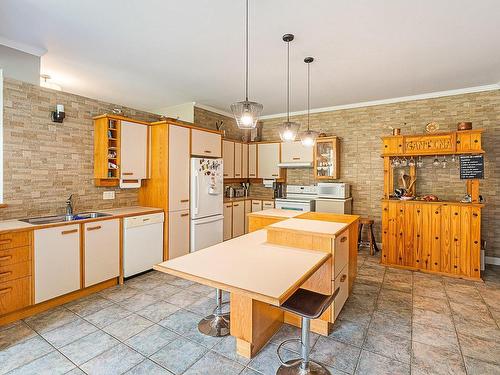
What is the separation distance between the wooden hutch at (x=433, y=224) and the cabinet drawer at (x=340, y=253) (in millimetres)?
1821

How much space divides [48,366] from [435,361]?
9.30 feet

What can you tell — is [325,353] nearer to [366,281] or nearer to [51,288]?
[366,281]

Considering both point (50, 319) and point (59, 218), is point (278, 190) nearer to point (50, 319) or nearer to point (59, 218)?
point (59, 218)

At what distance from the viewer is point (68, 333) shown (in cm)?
236

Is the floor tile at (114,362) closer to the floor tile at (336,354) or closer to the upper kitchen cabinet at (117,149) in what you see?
the floor tile at (336,354)

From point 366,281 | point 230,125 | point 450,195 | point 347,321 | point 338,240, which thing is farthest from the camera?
point 230,125

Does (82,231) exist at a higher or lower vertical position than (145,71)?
lower

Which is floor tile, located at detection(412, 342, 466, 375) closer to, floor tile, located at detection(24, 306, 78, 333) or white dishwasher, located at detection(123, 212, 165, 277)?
floor tile, located at detection(24, 306, 78, 333)

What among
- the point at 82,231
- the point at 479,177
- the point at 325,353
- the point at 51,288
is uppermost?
the point at 479,177

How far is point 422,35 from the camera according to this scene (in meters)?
2.66

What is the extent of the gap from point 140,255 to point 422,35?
4.09 m

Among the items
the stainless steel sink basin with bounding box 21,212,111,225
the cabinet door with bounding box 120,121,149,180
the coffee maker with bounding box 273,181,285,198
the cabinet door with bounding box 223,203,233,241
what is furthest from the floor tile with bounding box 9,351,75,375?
the coffee maker with bounding box 273,181,285,198

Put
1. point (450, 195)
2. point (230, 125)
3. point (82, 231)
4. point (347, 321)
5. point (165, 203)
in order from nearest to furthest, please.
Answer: point (347, 321), point (82, 231), point (165, 203), point (450, 195), point (230, 125)

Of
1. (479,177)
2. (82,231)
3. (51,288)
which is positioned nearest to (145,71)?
(82,231)
